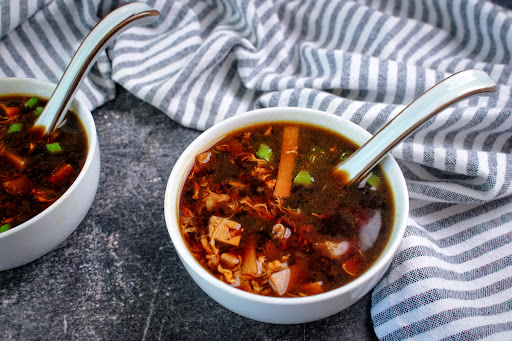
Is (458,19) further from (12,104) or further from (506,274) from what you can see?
(12,104)

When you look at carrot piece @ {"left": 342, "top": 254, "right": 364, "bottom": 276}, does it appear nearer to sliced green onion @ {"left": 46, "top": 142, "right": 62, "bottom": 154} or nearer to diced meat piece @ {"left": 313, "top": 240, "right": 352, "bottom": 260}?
diced meat piece @ {"left": 313, "top": 240, "right": 352, "bottom": 260}

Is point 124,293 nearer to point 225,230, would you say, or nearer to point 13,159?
point 225,230

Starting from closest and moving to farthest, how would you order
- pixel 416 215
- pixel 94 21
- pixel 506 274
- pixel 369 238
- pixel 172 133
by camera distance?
pixel 369 238, pixel 506 274, pixel 416 215, pixel 172 133, pixel 94 21

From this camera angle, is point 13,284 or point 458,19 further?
point 458,19

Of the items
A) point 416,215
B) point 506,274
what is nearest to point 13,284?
point 416,215

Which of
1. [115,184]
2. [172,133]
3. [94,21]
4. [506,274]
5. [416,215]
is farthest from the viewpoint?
[94,21]

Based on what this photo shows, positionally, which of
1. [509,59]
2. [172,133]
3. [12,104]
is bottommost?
[172,133]

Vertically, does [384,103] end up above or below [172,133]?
above

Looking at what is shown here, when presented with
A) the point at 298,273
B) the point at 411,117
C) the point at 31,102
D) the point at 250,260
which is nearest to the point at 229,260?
the point at 250,260
